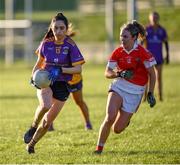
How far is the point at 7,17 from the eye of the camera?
43.2 m

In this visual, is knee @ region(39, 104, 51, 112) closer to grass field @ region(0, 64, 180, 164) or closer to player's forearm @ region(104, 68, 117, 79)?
grass field @ region(0, 64, 180, 164)

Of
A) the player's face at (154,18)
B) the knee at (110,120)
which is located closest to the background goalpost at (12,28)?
the player's face at (154,18)

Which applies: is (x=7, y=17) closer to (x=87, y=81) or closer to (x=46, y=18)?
(x=46, y=18)

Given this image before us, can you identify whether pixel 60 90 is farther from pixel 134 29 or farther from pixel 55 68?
pixel 134 29

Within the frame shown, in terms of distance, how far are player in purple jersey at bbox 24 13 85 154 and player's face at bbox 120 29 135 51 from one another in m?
0.70

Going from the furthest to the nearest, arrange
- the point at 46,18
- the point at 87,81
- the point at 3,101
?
the point at 46,18
the point at 87,81
the point at 3,101

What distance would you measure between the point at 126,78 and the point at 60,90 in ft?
3.22

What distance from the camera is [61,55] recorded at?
979cm

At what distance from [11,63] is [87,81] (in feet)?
47.9

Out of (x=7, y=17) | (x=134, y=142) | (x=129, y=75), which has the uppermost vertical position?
(x=7, y=17)

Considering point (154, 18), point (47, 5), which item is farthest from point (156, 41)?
point (47, 5)

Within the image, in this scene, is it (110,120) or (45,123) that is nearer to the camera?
(110,120)

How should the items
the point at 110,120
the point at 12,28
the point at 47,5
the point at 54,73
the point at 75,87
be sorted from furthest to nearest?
the point at 47,5, the point at 12,28, the point at 75,87, the point at 54,73, the point at 110,120

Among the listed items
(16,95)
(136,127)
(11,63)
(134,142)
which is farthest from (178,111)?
(11,63)
